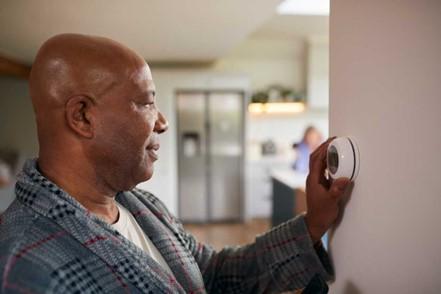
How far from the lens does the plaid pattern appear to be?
0.58m

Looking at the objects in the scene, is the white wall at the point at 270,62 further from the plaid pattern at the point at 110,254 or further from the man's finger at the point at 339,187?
the man's finger at the point at 339,187

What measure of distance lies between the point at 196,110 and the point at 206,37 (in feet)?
5.12

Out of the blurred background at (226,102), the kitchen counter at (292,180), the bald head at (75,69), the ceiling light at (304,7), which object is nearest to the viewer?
the bald head at (75,69)

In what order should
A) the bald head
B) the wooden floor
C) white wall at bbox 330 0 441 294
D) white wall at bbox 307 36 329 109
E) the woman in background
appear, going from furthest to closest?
1. white wall at bbox 307 36 329 109
2. the wooden floor
3. the woman in background
4. the bald head
5. white wall at bbox 330 0 441 294

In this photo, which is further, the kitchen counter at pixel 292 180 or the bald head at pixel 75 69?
the kitchen counter at pixel 292 180

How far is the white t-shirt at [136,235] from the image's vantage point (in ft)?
2.74

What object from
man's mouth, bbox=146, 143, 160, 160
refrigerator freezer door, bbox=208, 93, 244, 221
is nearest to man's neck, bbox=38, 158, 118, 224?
man's mouth, bbox=146, 143, 160, 160

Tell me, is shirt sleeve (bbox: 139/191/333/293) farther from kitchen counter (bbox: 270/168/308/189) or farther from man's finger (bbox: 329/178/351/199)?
kitchen counter (bbox: 270/168/308/189)

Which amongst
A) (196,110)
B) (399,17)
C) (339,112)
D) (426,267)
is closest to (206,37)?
(196,110)

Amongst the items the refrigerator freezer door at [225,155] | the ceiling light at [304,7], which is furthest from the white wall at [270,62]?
the ceiling light at [304,7]

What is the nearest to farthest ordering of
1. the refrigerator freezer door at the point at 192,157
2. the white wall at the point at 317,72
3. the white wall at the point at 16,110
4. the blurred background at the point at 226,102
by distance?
the white wall at the point at 16,110
the blurred background at the point at 226,102
the refrigerator freezer door at the point at 192,157
the white wall at the point at 317,72

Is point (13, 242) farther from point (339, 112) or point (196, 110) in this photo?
point (196, 110)

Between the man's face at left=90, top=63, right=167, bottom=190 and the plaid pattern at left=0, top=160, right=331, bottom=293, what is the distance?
11 centimetres

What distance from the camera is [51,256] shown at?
594 mm
